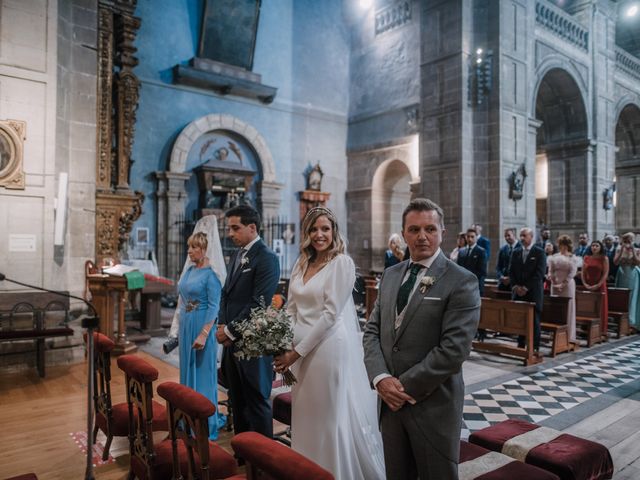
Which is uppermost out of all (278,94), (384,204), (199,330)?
(278,94)

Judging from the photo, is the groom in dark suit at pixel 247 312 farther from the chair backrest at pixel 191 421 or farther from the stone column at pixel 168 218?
the stone column at pixel 168 218

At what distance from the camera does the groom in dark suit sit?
10.1 ft

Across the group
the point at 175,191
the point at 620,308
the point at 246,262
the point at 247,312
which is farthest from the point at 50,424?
the point at 620,308

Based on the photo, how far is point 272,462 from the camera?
1.50m

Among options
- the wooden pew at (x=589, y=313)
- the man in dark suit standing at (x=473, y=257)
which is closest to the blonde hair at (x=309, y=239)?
the man in dark suit standing at (x=473, y=257)

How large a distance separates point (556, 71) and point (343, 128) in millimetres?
6275

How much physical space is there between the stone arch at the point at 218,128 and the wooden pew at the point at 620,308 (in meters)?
8.65

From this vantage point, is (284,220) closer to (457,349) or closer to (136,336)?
(136,336)

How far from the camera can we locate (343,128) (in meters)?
15.2

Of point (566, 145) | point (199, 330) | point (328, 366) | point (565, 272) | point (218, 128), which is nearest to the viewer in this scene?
point (328, 366)

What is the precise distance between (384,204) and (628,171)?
34.4 ft

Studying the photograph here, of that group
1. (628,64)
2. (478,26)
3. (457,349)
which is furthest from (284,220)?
(628,64)

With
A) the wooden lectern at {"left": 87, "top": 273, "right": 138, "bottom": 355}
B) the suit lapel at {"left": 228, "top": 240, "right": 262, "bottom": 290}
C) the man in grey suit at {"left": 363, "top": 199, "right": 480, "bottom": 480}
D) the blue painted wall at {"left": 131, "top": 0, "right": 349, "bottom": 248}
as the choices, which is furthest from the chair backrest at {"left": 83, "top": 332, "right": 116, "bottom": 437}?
the blue painted wall at {"left": 131, "top": 0, "right": 349, "bottom": 248}

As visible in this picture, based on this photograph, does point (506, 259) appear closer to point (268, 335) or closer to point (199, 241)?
point (199, 241)
